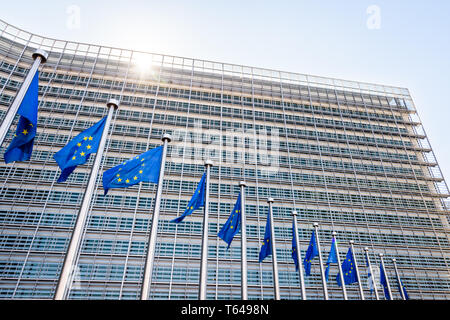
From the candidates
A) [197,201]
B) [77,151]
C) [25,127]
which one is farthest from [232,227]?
[25,127]

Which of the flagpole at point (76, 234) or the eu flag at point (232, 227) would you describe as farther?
the eu flag at point (232, 227)

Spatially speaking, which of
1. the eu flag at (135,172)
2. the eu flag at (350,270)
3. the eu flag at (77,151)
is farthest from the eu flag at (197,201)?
the eu flag at (350,270)

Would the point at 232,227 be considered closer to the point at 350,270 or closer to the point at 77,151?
the point at 77,151

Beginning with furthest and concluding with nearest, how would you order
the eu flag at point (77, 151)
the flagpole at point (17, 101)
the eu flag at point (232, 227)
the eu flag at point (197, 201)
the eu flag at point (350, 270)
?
1. the eu flag at point (350, 270)
2. the eu flag at point (232, 227)
3. the eu flag at point (197, 201)
4. the eu flag at point (77, 151)
5. the flagpole at point (17, 101)

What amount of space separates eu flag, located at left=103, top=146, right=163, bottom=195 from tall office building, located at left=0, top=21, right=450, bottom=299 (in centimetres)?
1740

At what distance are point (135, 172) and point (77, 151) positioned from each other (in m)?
2.02

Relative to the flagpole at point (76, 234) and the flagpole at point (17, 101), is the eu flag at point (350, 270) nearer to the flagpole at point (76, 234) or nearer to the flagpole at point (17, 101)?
the flagpole at point (76, 234)

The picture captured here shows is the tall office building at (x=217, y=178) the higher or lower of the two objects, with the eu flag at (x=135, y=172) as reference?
higher

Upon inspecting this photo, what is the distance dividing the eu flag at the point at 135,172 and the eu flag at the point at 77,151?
921 mm

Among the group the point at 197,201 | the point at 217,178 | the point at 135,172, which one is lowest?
the point at 197,201

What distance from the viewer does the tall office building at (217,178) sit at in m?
25.1

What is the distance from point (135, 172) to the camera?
1038cm
